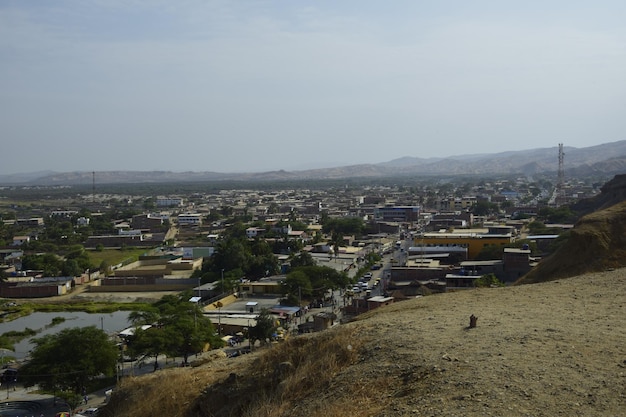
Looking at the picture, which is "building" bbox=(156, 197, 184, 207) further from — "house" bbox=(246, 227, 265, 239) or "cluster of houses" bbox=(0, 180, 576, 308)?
"house" bbox=(246, 227, 265, 239)

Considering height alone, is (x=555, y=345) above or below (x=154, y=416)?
above

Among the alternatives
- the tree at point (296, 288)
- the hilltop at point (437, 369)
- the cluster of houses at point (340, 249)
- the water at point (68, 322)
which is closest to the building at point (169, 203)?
the cluster of houses at point (340, 249)

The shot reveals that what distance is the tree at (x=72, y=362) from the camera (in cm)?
1373

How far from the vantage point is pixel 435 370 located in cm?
554

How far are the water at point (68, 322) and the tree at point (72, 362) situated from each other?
6116mm

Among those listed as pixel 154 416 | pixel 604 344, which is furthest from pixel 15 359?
pixel 604 344

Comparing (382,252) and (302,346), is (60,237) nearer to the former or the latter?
(382,252)

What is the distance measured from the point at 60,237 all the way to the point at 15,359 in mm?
28018

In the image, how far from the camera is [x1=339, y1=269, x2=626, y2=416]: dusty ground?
4844 mm

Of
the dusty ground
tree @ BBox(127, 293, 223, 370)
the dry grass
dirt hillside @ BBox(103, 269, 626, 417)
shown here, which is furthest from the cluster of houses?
the dry grass

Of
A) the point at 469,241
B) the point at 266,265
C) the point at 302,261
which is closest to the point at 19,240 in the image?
the point at 266,265

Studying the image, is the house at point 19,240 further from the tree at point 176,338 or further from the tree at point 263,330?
the tree at point 263,330

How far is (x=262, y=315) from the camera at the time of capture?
17.0 meters

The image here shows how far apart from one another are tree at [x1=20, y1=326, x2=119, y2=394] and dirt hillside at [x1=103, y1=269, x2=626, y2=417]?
6.15 metres
